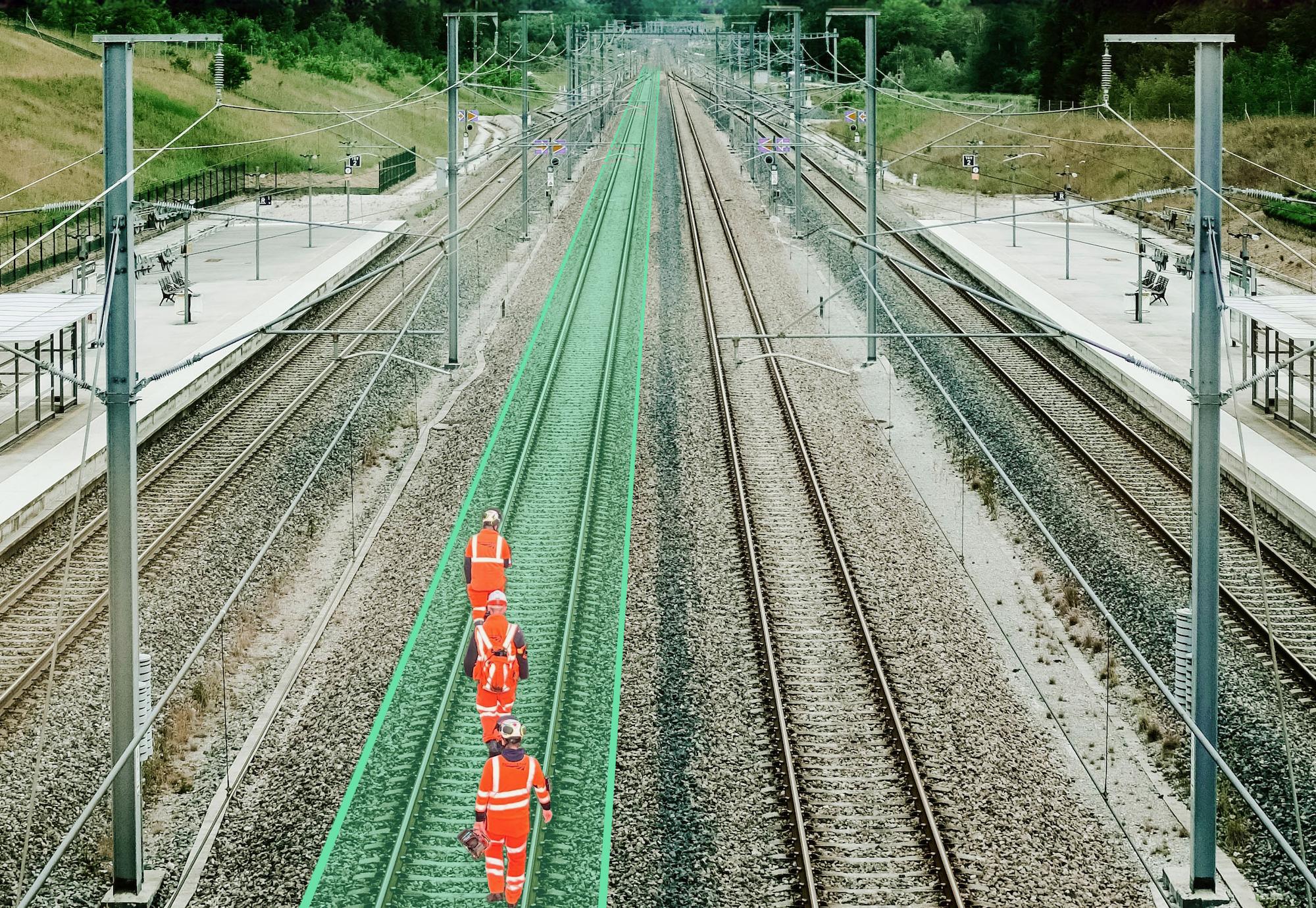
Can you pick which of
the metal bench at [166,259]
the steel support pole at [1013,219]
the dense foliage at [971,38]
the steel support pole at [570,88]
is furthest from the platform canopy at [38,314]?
the dense foliage at [971,38]

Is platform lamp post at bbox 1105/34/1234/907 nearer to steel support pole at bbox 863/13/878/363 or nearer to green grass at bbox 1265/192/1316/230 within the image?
steel support pole at bbox 863/13/878/363

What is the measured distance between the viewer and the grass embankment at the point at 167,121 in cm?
5141

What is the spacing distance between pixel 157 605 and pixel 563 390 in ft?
40.6

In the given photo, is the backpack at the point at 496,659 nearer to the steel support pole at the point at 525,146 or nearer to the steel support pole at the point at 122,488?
the steel support pole at the point at 122,488

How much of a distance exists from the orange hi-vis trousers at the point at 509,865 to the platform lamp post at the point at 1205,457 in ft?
18.1

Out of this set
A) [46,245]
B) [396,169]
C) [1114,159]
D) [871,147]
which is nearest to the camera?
[871,147]

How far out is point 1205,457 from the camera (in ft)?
40.2

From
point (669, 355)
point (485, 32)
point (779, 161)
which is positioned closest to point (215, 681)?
point (669, 355)

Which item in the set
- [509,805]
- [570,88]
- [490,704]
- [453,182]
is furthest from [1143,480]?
[570,88]

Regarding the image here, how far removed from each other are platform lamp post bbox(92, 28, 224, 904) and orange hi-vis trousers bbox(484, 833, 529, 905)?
298cm

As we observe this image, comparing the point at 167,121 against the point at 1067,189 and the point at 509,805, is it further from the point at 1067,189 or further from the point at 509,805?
the point at 509,805

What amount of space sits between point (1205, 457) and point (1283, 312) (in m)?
Answer: 16.5

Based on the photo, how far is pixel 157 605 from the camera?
1917 centimetres

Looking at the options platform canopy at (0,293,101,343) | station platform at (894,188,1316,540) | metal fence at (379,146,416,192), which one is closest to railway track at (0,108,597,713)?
platform canopy at (0,293,101,343)
